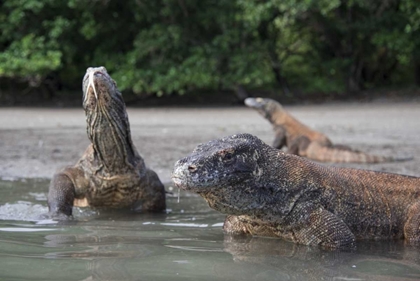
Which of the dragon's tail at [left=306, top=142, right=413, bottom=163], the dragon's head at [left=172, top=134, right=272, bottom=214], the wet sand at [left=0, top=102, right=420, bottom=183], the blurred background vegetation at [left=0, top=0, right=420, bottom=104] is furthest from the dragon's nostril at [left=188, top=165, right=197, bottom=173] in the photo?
the blurred background vegetation at [left=0, top=0, right=420, bottom=104]

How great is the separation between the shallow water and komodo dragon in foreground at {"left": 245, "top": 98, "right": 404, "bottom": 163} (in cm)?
424

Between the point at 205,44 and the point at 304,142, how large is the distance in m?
12.0

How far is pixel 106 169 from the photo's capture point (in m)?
6.08

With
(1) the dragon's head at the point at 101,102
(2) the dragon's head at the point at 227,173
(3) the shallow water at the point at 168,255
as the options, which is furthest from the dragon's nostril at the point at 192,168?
(1) the dragon's head at the point at 101,102

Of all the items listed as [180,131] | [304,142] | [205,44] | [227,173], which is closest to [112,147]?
[227,173]

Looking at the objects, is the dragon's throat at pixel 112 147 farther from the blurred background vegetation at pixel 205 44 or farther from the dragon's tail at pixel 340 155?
the blurred background vegetation at pixel 205 44

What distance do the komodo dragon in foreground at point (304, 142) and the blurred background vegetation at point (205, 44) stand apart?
27.4 ft

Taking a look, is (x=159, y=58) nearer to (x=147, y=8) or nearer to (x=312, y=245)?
(x=147, y=8)

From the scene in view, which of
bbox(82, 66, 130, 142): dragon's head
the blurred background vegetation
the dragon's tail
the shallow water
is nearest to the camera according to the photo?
the shallow water

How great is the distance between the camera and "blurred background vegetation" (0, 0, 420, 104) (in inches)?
850

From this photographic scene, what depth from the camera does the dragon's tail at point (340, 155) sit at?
9102 mm

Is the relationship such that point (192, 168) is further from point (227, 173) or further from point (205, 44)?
point (205, 44)

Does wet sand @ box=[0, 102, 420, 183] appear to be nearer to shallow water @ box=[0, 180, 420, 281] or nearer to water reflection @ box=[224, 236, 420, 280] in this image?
shallow water @ box=[0, 180, 420, 281]

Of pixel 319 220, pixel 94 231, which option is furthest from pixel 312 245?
pixel 94 231
